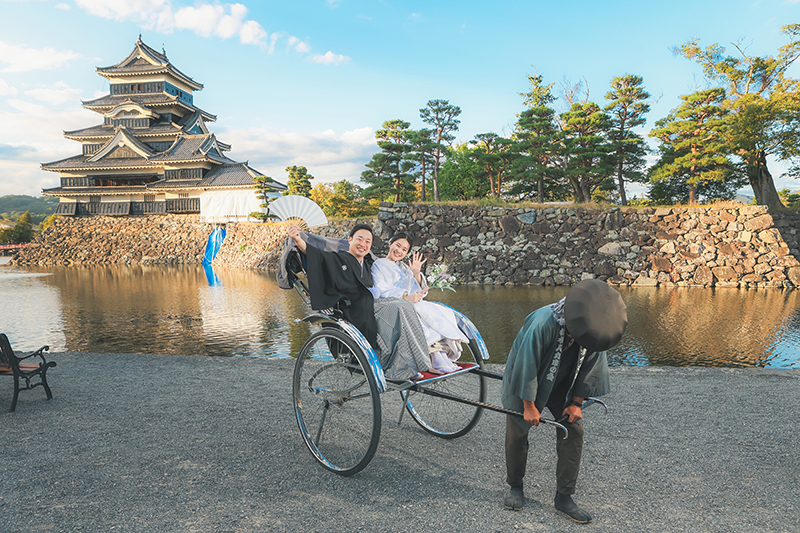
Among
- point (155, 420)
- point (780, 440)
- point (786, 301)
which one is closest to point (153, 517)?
point (155, 420)

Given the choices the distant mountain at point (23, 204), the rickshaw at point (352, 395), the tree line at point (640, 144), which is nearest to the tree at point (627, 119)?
the tree line at point (640, 144)

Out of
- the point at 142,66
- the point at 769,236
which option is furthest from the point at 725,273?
the point at 142,66

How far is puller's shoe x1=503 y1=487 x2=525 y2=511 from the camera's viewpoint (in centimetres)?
220

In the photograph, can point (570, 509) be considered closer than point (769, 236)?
Yes

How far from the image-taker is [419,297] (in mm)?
3086

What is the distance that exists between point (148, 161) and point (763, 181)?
33725 mm

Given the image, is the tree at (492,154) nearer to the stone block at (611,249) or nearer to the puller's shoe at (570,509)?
the stone block at (611,249)

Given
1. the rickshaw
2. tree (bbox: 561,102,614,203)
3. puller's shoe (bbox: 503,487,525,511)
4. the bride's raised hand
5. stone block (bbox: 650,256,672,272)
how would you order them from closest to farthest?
1. puller's shoe (bbox: 503,487,525,511)
2. the rickshaw
3. the bride's raised hand
4. stone block (bbox: 650,256,672,272)
5. tree (bbox: 561,102,614,203)

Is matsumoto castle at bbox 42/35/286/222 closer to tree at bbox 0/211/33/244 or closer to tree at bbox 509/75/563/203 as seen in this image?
tree at bbox 509/75/563/203

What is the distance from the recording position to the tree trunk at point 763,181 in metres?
17.8

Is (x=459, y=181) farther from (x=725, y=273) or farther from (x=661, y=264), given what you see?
(x=725, y=273)

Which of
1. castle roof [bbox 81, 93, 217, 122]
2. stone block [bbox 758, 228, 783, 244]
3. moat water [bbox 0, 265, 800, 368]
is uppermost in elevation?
castle roof [bbox 81, 93, 217, 122]

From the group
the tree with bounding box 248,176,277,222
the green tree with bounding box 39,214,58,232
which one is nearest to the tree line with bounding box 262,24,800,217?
the tree with bounding box 248,176,277,222

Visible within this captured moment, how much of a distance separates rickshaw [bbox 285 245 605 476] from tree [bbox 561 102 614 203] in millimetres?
17614
